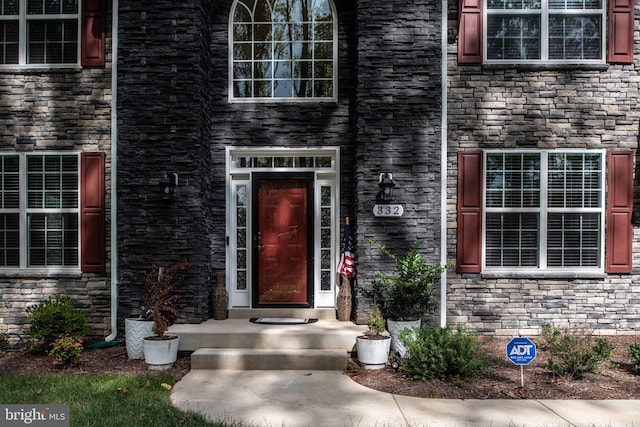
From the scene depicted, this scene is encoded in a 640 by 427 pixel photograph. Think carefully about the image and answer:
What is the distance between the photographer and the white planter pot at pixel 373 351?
502 centimetres

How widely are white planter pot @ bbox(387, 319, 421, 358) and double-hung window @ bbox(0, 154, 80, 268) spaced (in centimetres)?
451

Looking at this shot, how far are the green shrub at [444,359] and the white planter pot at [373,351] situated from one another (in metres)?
0.28

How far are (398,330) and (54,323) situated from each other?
4.31 metres

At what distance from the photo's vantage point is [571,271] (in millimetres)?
6219

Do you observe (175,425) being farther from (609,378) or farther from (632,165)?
(632,165)

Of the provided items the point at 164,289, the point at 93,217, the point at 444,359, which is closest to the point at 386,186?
the point at 444,359

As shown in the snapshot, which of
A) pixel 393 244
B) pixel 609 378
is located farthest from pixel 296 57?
pixel 609 378

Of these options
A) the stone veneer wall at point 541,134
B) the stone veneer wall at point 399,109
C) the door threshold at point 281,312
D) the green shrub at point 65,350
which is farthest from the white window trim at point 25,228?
the stone veneer wall at point 541,134

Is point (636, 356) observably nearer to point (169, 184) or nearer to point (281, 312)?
point (281, 312)

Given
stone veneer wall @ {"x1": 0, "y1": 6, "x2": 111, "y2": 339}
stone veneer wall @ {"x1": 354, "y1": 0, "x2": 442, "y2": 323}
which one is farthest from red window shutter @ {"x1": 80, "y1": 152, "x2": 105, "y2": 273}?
stone veneer wall @ {"x1": 354, "y1": 0, "x2": 442, "y2": 323}

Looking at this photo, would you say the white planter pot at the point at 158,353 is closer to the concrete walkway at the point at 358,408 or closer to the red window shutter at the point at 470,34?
the concrete walkway at the point at 358,408

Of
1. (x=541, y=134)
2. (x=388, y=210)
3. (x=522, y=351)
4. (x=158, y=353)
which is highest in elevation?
(x=541, y=134)

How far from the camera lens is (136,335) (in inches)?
217

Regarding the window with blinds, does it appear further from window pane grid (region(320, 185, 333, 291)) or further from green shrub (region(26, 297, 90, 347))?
green shrub (region(26, 297, 90, 347))
